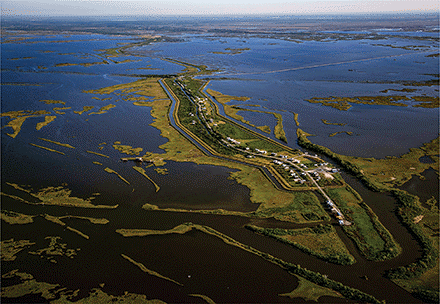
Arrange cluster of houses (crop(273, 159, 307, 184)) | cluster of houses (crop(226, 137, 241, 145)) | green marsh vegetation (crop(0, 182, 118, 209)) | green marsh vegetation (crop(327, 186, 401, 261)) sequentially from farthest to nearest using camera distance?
cluster of houses (crop(226, 137, 241, 145)) < cluster of houses (crop(273, 159, 307, 184)) < green marsh vegetation (crop(0, 182, 118, 209)) < green marsh vegetation (crop(327, 186, 401, 261))

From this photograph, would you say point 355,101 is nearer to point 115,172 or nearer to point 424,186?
point 424,186

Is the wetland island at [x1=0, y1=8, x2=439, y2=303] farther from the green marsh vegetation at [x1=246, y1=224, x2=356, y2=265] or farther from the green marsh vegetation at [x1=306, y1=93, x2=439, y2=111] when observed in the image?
the green marsh vegetation at [x1=306, y1=93, x2=439, y2=111]

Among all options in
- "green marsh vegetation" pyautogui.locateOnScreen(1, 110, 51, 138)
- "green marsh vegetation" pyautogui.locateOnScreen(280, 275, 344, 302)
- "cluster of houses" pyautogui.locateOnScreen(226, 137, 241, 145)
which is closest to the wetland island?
"green marsh vegetation" pyautogui.locateOnScreen(280, 275, 344, 302)

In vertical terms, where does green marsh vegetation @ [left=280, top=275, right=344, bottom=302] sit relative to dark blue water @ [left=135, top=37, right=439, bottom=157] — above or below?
below

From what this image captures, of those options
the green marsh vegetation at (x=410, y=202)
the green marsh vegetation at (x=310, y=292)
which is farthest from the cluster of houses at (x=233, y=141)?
the green marsh vegetation at (x=310, y=292)

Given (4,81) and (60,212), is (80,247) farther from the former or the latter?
(4,81)

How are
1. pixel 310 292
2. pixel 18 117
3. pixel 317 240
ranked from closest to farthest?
pixel 310 292, pixel 317 240, pixel 18 117

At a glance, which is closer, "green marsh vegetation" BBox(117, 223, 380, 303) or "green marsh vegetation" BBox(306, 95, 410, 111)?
"green marsh vegetation" BBox(117, 223, 380, 303)

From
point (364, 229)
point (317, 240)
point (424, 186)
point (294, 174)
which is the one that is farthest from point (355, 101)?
point (317, 240)

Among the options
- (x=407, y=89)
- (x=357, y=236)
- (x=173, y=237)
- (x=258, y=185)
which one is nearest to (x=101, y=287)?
(x=173, y=237)
